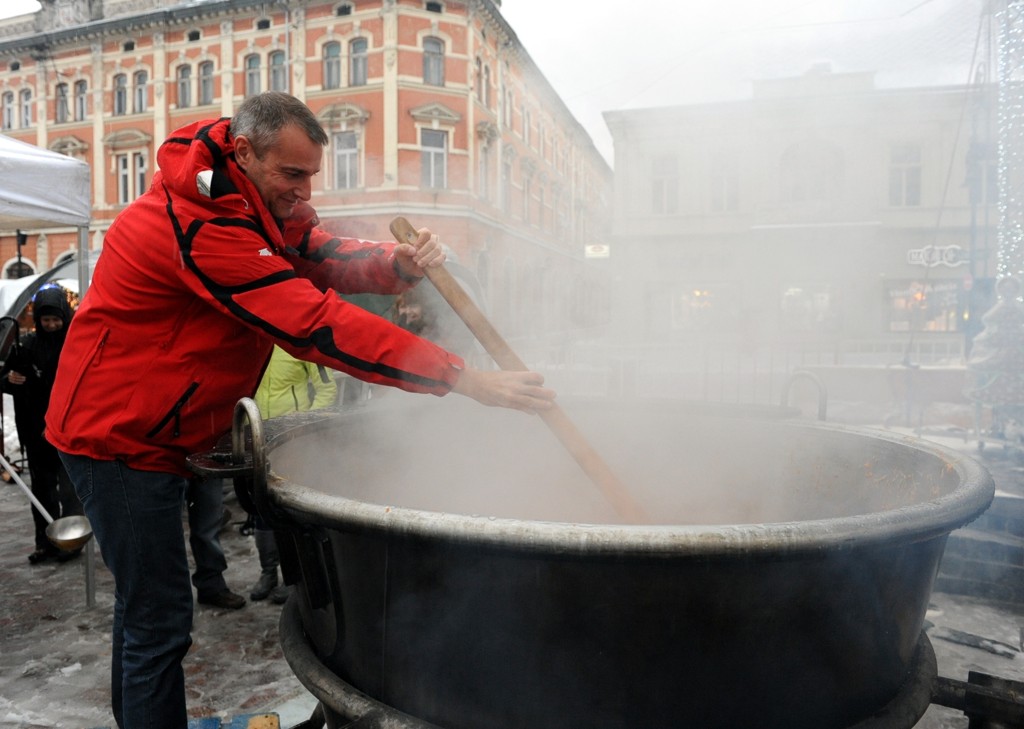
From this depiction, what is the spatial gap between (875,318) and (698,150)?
1.77 m

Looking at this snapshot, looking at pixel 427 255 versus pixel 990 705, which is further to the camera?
pixel 427 255

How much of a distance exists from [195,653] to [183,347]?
6.55 feet

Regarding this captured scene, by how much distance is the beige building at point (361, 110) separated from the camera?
5.90 metres

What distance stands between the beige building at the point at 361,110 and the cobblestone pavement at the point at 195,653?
316 centimetres

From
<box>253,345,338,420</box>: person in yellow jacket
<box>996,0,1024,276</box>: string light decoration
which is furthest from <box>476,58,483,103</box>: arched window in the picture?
<box>253,345,338,420</box>: person in yellow jacket

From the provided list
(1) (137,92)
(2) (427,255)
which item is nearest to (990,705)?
(2) (427,255)

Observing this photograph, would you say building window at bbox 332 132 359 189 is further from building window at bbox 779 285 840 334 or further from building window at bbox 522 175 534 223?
building window at bbox 779 285 840 334

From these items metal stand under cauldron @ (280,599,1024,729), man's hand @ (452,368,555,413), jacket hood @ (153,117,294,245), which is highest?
jacket hood @ (153,117,294,245)

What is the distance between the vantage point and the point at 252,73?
18.7 metres

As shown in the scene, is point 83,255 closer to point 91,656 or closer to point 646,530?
point 91,656

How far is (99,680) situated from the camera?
8.51 feet

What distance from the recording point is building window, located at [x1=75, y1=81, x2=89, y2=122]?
21375mm

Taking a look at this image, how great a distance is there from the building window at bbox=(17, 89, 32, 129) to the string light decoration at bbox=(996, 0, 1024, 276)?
2803cm

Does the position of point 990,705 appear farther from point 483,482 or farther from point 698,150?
point 698,150
